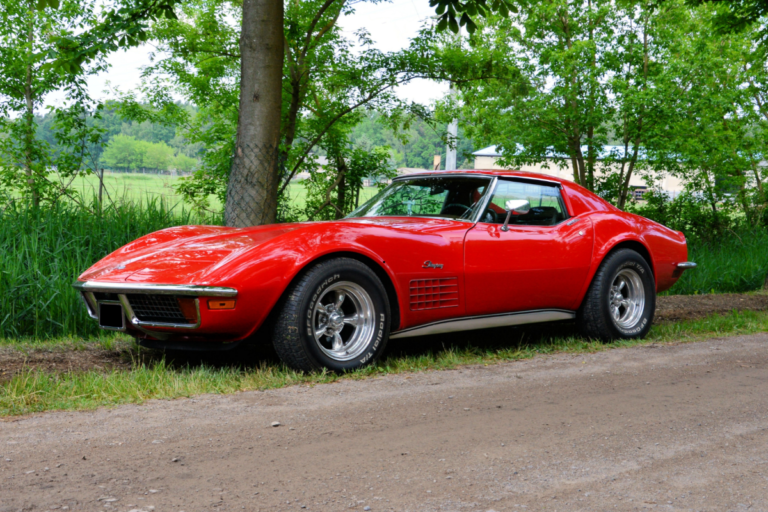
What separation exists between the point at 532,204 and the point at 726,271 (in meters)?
7.36

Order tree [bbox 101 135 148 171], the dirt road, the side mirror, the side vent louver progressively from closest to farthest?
the dirt road → the side vent louver → the side mirror → tree [bbox 101 135 148 171]

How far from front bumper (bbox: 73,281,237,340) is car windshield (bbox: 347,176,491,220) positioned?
1924 millimetres

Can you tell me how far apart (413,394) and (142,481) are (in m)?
1.78

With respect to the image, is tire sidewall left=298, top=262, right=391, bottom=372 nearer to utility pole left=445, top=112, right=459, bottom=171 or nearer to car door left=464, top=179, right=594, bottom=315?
car door left=464, top=179, right=594, bottom=315

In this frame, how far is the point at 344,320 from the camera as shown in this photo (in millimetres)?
4500

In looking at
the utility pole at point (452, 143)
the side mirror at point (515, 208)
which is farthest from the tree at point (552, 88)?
the side mirror at point (515, 208)

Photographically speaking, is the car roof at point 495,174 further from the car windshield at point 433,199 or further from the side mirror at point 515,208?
the side mirror at point 515,208

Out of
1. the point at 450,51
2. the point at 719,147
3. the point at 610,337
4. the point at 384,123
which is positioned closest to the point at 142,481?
the point at 610,337

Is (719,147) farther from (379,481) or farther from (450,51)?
(379,481)

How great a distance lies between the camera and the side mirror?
5.02 metres

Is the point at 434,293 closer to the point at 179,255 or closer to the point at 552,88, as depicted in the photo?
the point at 179,255

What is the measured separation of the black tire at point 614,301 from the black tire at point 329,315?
81.3 inches

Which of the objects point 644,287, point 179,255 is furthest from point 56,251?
point 644,287

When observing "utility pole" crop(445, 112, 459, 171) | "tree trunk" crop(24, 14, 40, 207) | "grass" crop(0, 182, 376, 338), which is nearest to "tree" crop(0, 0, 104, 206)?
"tree trunk" crop(24, 14, 40, 207)
